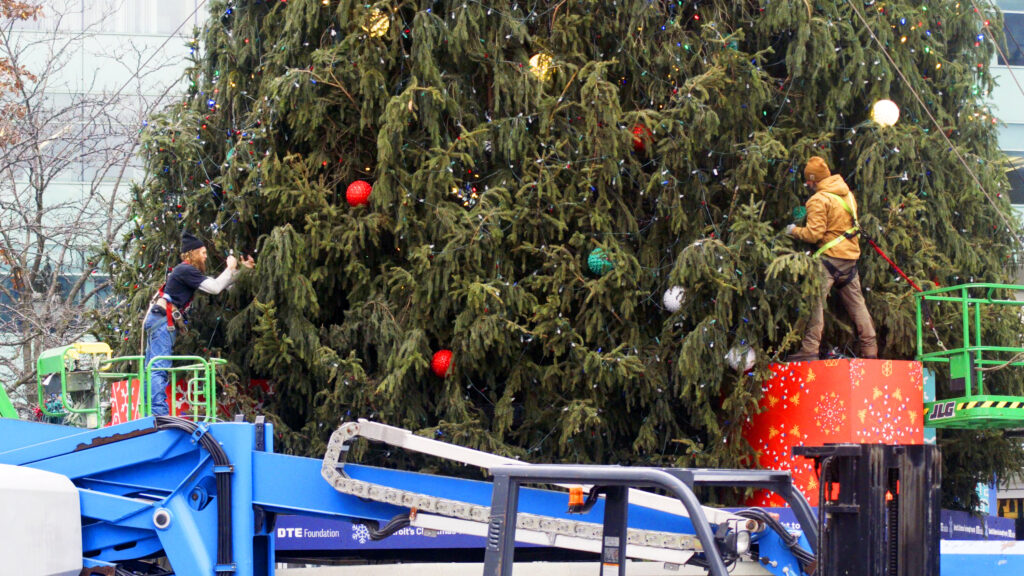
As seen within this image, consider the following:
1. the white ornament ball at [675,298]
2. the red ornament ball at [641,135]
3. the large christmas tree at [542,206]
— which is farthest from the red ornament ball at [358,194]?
the white ornament ball at [675,298]

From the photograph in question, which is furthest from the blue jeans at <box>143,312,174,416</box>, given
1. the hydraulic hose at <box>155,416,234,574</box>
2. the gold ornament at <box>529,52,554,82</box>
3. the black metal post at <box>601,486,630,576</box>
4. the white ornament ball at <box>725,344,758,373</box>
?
the black metal post at <box>601,486,630,576</box>

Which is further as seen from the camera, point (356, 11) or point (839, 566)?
point (356, 11)

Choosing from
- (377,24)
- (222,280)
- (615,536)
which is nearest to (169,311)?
(222,280)

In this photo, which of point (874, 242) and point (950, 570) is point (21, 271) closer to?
point (874, 242)

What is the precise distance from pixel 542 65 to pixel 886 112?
3.60m

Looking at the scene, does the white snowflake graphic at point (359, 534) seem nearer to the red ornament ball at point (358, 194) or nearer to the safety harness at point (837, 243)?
the red ornament ball at point (358, 194)

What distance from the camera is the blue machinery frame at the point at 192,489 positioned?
626cm

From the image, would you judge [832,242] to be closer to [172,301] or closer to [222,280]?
[222,280]

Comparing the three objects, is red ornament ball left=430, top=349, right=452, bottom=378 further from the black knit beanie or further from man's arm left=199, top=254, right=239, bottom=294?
the black knit beanie

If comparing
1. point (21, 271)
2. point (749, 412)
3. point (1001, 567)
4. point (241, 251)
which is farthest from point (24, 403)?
point (1001, 567)

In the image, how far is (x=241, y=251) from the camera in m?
12.0

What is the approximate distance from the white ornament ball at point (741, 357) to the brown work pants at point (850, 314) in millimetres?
670

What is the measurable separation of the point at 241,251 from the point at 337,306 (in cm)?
115

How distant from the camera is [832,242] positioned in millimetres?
11125
